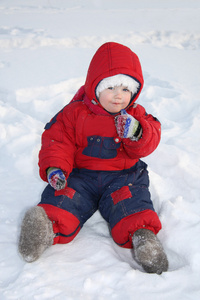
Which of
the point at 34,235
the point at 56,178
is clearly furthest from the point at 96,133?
the point at 34,235

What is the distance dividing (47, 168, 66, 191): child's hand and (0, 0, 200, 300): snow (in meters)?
0.30

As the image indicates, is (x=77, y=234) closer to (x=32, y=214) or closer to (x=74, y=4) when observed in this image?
(x=32, y=214)

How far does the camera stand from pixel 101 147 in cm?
179

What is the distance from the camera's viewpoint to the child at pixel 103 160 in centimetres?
155

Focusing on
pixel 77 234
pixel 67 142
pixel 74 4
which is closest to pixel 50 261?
pixel 77 234

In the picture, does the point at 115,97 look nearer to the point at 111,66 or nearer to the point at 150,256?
the point at 111,66

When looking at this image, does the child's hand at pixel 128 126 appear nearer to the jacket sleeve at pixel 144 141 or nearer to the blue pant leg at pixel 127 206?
the jacket sleeve at pixel 144 141

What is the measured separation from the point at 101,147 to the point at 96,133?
0.29 feet

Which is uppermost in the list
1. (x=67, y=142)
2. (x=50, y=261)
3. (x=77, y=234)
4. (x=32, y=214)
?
(x=67, y=142)

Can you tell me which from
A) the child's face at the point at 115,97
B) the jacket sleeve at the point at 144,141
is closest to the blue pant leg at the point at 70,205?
the jacket sleeve at the point at 144,141

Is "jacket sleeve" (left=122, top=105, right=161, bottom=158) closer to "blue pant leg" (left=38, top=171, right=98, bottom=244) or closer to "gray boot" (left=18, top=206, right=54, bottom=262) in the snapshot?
"blue pant leg" (left=38, top=171, right=98, bottom=244)

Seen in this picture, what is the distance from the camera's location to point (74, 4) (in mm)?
8164

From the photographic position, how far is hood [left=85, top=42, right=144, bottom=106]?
171 cm

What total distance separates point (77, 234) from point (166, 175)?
2.59 ft
